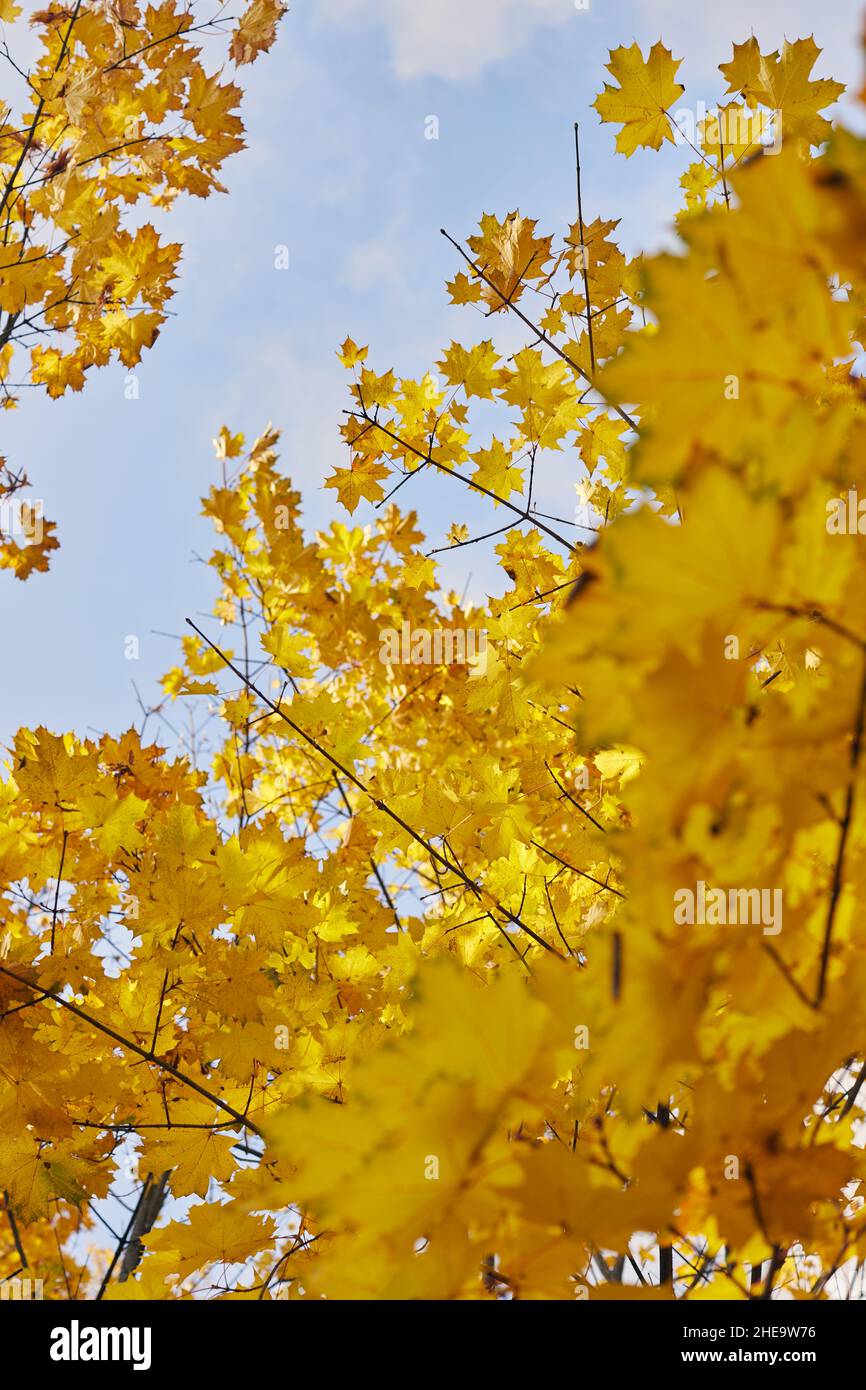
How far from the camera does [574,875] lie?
8.35 ft

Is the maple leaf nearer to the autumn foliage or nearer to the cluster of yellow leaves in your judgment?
the autumn foliage

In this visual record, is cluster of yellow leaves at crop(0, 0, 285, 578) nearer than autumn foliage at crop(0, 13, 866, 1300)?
No

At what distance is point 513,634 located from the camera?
2650 mm

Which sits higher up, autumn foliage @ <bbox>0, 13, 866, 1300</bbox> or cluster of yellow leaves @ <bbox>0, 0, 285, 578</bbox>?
cluster of yellow leaves @ <bbox>0, 0, 285, 578</bbox>

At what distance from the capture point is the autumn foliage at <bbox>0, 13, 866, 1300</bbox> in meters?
0.57

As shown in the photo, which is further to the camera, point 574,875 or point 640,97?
point 574,875

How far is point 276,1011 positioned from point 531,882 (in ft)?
2.30

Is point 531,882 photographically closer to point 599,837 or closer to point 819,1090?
point 599,837

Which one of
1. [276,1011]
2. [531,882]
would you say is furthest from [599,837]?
[276,1011]

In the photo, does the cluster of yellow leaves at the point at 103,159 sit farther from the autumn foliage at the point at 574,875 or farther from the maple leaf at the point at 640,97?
the maple leaf at the point at 640,97

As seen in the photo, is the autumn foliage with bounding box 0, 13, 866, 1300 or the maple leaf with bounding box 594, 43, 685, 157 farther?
the maple leaf with bounding box 594, 43, 685, 157

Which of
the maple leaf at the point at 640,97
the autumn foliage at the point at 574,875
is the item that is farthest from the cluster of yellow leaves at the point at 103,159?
the maple leaf at the point at 640,97

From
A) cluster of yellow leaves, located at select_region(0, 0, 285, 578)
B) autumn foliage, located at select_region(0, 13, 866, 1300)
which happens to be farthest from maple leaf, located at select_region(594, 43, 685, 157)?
cluster of yellow leaves, located at select_region(0, 0, 285, 578)

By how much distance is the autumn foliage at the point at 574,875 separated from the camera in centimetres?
57
